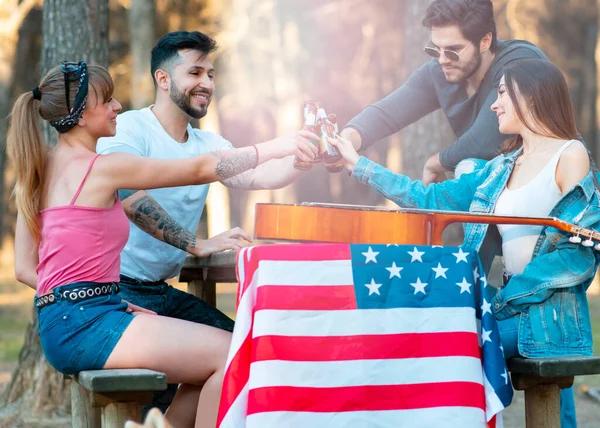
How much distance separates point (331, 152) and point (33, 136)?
1237 mm

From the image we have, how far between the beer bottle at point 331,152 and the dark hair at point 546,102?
2.50 ft

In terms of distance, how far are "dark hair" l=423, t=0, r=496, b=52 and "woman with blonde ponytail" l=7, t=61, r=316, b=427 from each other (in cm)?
155

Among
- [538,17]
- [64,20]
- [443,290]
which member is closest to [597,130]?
[538,17]

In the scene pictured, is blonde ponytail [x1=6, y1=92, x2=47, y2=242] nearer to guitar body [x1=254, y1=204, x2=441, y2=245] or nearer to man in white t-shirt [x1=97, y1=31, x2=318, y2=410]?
man in white t-shirt [x1=97, y1=31, x2=318, y2=410]

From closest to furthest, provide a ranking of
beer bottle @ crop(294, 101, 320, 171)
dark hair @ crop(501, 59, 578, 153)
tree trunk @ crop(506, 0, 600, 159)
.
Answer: dark hair @ crop(501, 59, 578, 153) → beer bottle @ crop(294, 101, 320, 171) → tree trunk @ crop(506, 0, 600, 159)

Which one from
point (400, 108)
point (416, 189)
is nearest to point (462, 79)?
point (400, 108)

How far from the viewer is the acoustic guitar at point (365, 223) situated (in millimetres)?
3283

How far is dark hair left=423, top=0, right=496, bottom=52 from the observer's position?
15.0 feet

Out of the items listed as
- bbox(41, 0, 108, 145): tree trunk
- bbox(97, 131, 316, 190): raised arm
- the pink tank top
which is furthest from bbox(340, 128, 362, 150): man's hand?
bbox(41, 0, 108, 145): tree trunk

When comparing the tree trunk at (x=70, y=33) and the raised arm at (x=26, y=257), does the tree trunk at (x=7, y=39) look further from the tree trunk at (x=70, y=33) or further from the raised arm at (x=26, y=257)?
the raised arm at (x=26, y=257)

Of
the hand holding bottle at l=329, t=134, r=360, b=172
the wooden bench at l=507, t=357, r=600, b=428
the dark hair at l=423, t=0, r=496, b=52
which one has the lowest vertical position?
the wooden bench at l=507, t=357, r=600, b=428

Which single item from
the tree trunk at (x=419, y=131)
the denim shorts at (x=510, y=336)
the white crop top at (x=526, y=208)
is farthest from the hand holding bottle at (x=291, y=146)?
the tree trunk at (x=419, y=131)

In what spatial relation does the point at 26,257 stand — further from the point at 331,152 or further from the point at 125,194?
the point at 331,152

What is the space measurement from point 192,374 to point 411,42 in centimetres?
388
